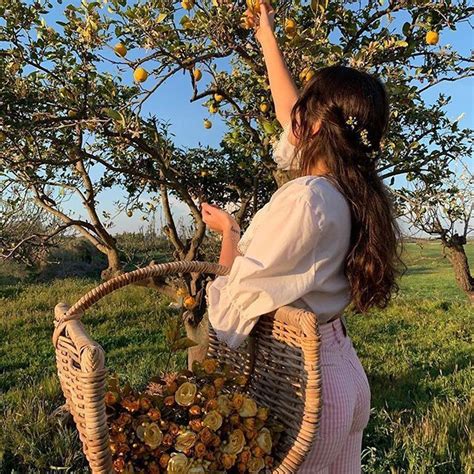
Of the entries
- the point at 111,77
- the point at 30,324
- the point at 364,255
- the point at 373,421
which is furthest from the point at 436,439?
the point at 30,324

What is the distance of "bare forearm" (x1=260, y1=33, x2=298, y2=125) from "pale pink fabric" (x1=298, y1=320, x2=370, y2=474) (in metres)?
0.70

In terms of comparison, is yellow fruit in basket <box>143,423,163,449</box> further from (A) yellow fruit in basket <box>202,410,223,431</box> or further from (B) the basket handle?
(B) the basket handle

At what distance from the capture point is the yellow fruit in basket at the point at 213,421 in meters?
1.13

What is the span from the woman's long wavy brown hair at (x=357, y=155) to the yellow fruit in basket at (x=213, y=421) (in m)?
0.44

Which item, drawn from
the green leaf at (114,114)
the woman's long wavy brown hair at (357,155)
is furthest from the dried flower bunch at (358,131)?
the green leaf at (114,114)

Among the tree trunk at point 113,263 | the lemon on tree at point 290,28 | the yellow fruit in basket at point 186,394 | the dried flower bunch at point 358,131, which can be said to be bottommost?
the tree trunk at point 113,263

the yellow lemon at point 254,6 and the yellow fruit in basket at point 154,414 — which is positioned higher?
the yellow lemon at point 254,6

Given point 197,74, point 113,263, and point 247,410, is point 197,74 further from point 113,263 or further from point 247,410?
point 247,410

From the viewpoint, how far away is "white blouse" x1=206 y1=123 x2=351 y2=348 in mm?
1179

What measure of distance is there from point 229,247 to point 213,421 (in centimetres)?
51

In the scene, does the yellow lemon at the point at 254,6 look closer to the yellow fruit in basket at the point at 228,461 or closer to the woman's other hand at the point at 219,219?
the woman's other hand at the point at 219,219

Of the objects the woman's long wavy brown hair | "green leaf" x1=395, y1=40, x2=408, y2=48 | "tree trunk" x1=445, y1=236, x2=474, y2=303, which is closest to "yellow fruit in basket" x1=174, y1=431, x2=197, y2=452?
the woman's long wavy brown hair

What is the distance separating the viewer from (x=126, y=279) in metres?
1.29

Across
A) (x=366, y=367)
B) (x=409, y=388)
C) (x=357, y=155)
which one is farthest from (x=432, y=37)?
(x=366, y=367)
